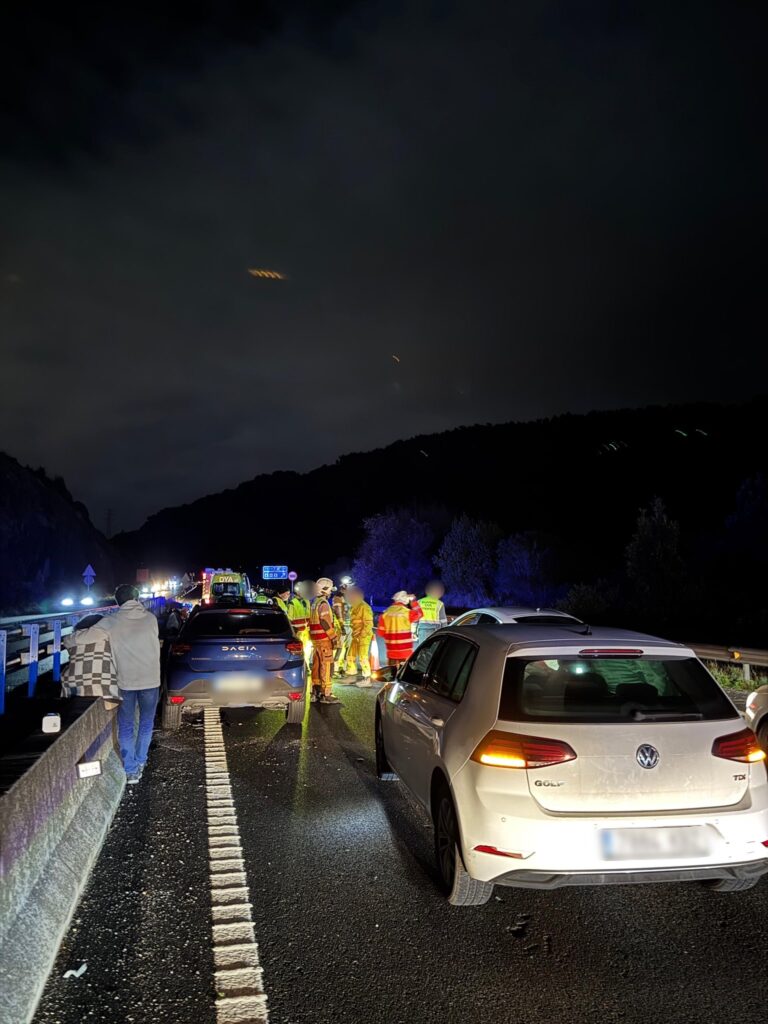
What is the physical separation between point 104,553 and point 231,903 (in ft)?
230

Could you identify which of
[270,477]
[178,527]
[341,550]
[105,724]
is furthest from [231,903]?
[178,527]

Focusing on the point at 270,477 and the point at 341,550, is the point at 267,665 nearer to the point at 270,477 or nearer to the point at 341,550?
the point at 341,550

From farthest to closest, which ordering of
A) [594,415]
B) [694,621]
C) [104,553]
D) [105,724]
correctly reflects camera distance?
1. [594,415]
2. [104,553]
3. [694,621]
4. [105,724]

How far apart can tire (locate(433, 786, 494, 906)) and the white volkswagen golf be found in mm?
12

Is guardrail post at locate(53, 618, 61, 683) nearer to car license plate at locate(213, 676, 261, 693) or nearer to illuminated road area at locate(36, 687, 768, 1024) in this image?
car license plate at locate(213, 676, 261, 693)

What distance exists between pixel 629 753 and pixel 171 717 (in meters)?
7.11

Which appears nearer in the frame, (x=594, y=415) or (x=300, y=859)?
(x=300, y=859)

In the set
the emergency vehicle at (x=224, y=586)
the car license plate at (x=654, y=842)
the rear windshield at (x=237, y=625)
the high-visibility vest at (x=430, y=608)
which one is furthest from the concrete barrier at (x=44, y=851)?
the emergency vehicle at (x=224, y=586)

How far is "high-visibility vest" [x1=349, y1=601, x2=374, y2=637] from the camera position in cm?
1370

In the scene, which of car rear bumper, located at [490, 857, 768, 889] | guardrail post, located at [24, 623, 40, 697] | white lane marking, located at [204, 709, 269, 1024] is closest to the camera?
white lane marking, located at [204, 709, 269, 1024]

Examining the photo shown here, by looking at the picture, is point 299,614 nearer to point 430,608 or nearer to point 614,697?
point 430,608

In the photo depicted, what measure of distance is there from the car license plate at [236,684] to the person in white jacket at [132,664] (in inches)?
92.5

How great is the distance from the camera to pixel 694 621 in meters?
32.8

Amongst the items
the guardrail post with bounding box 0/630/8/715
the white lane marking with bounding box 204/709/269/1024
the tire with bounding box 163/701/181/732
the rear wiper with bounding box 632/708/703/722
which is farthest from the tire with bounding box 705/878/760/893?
the guardrail post with bounding box 0/630/8/715
